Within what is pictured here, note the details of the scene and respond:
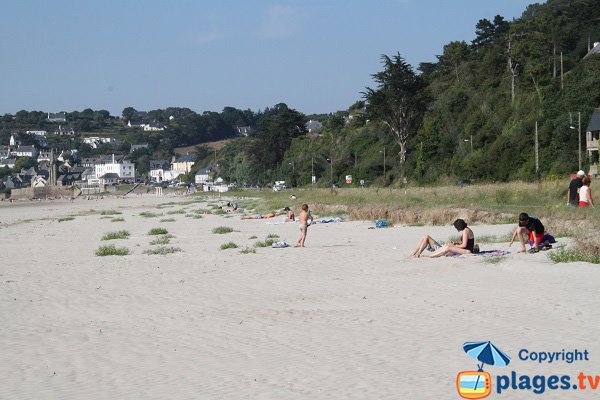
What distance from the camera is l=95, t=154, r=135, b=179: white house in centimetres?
17675

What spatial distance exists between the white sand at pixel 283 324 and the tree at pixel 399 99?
44.9m

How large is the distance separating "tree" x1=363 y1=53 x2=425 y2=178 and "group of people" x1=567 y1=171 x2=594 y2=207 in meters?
39.1

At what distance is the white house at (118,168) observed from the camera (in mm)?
176750

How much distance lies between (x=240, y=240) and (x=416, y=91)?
138 ft

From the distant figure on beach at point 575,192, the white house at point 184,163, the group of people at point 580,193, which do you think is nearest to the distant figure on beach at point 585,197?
the group of people at point 580,193

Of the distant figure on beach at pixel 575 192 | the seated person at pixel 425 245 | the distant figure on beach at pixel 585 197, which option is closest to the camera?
the seated person at pixel 425 245

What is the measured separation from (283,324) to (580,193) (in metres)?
12.0

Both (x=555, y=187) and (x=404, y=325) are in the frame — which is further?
(x=555, y=187)

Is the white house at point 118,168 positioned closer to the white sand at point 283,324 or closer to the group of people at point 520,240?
the group of people at point 520,240

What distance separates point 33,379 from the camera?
629 cm

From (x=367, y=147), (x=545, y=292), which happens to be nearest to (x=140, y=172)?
(x=367, y=147)

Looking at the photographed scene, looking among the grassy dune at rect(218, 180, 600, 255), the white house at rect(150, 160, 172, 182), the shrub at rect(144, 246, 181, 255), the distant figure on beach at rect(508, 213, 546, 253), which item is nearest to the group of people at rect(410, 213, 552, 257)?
the distant figure on beach at rect(508, 213, 546, 253)

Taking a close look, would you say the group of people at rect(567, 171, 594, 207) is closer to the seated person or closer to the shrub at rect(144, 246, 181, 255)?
the seated person

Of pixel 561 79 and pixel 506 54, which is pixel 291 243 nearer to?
pixel 561 79
